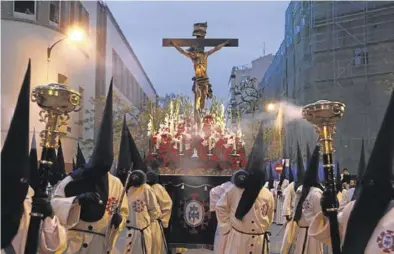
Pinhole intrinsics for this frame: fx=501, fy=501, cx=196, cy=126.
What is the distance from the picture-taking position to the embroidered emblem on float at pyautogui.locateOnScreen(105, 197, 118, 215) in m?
5.64

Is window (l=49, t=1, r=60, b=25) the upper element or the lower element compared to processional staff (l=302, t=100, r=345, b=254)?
upper

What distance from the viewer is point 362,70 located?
2100 centimetres

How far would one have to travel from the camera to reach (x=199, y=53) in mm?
11953

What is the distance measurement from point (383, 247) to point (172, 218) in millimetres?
6425

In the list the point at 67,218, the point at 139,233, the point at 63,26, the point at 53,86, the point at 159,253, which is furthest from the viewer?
the point at 63,26

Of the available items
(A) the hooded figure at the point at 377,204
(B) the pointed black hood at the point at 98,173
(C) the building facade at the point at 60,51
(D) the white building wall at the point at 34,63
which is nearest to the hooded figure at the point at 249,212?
(B) the pointed black hood at the point at 98,173

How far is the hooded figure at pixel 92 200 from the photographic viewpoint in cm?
509

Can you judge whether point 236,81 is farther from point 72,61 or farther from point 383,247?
point 383,247

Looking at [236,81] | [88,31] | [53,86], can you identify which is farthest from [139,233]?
[236,81]

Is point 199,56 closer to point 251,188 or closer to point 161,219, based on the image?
point 161,219

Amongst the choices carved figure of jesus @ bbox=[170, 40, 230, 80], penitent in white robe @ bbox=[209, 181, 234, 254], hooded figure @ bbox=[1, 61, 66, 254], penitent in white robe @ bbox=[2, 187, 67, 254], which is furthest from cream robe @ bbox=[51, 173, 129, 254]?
carved figure of jesus @ bbox=[170, 40, 230, 80]

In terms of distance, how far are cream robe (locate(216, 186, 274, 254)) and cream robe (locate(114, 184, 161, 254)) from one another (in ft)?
4.09

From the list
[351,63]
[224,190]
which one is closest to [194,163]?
[224,190]

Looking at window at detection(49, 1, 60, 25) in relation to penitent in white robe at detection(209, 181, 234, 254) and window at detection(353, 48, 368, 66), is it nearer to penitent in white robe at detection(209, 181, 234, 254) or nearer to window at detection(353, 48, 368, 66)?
window at detection(353, 48, 368, 66)
